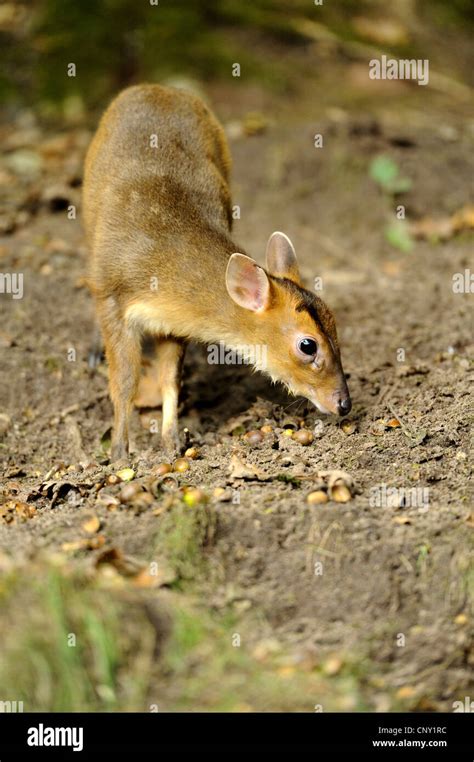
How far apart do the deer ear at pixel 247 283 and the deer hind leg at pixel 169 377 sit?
0.70m

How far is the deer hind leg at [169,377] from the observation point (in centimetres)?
661

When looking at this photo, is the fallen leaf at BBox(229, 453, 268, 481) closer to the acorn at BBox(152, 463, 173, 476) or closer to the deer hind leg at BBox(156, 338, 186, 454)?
the acorn at BBox(152, 463, 173, 476)

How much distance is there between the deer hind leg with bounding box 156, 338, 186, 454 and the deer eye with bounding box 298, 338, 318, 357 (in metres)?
0.99

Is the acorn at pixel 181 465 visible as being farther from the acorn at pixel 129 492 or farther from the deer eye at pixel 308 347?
Result: the deer eye at pixel 308 347

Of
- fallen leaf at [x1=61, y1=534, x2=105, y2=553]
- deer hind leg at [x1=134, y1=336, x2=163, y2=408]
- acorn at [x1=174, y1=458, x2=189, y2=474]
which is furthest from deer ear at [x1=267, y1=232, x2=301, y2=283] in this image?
fallen leaf at [x1=61, y1=534, x2=105, y2=553]

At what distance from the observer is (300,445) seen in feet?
19.6

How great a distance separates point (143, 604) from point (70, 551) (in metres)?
0.54

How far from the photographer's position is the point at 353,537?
193 inches

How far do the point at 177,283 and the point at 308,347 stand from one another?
0.94 m

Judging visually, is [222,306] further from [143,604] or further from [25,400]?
[143,604]

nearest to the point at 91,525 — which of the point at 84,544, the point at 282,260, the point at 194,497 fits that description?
the point at 84,544

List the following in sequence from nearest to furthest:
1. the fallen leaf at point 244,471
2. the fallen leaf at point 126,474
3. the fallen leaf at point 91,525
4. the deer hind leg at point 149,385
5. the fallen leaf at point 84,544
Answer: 1. the fallen leaf at point 84,544
2. the fallen leaf at point 91,525
3. the fallen leaf at point 244,471
4. the fallen leaf at point 126,474
5. the deer hind leg at point 149,385

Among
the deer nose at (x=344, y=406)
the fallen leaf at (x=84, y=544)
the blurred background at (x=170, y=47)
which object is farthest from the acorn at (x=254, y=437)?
the blurred background at (x=170, y=47)
